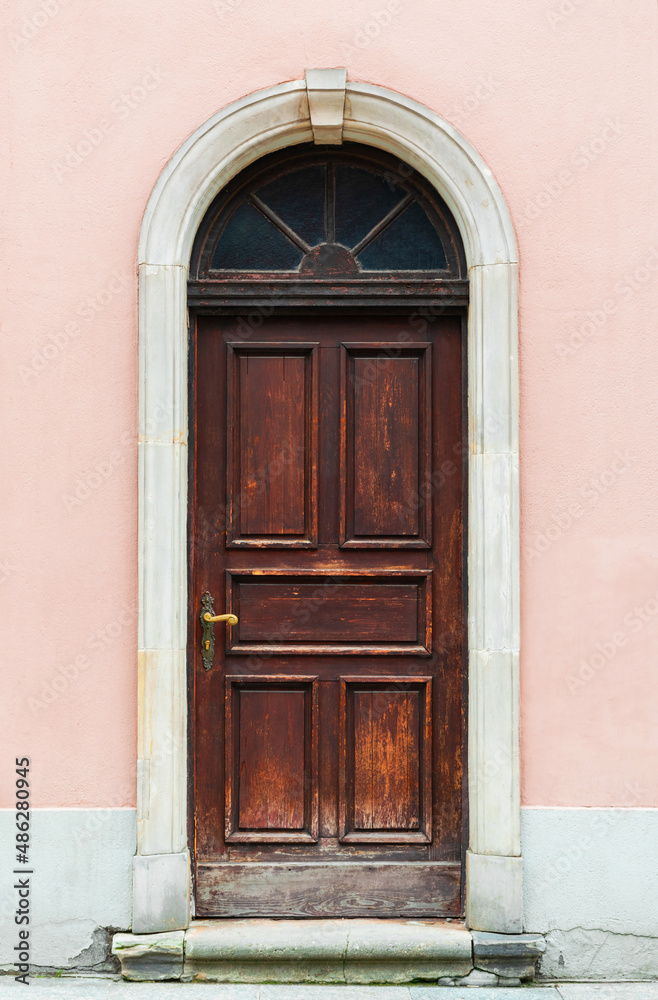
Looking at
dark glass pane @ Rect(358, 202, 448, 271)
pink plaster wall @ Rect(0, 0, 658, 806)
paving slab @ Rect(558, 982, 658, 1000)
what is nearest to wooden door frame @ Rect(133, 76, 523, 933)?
pink plaster wall @ Rect(0, 0, 658, 806)

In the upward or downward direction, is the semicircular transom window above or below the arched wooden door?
above

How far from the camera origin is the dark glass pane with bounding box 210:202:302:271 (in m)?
3.86

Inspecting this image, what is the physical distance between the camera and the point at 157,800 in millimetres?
3586

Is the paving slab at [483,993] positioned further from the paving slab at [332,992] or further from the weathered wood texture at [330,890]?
the weathered wood texture at [330,890]

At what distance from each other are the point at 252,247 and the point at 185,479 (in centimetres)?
109

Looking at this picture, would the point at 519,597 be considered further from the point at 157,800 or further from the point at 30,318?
the point at 30,318

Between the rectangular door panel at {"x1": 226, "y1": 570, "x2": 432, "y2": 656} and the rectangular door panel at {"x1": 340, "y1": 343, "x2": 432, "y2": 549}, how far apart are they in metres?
0.21

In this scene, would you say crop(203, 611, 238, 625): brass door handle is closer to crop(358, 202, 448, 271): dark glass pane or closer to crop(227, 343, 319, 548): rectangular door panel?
crop(227, 343, 319, 548): rectangular door panel

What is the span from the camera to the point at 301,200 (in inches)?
153

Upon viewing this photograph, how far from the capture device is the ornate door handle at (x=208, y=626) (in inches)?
149

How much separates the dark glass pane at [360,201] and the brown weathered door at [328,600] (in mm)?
412

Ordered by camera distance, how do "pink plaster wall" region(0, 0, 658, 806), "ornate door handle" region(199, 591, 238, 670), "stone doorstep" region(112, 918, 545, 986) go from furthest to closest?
1. "ornate door handle" region(199, 591, 238, 670)
2. "pink plaster wall" region(0, 0, 658, 806)
3. "stone doorstep" region(112, 918, 545, 986)

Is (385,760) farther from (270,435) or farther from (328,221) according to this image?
(328,221)

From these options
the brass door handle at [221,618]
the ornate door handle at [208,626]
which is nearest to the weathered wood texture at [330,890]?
the ornate door handle at [208,626]
